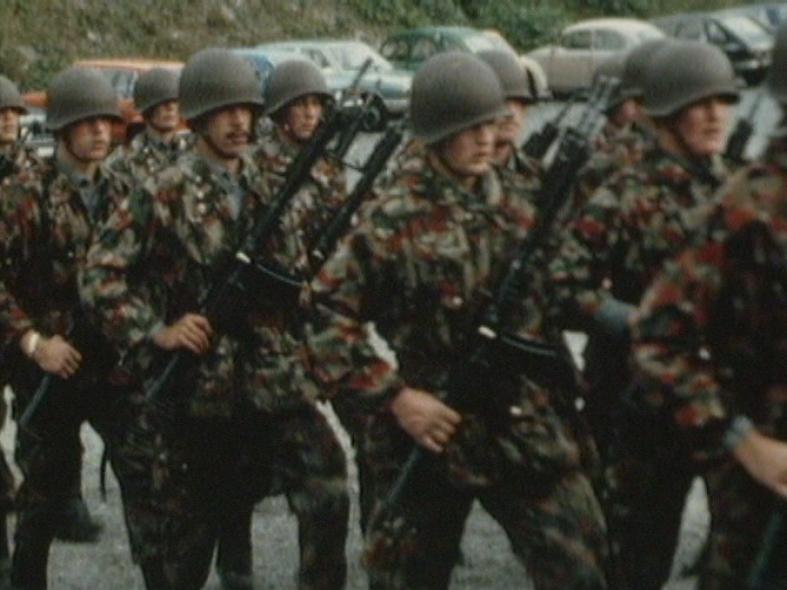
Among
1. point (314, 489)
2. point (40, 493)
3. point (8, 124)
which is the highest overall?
point (314, 489)

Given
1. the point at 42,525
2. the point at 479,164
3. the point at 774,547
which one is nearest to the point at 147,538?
the point at 42,525

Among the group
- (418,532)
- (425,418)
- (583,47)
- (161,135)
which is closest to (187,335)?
(418,532)

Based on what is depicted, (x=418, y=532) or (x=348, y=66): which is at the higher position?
(x=418, y=532)

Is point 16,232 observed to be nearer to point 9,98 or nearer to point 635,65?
point 635,65

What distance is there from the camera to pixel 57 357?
7.23 m

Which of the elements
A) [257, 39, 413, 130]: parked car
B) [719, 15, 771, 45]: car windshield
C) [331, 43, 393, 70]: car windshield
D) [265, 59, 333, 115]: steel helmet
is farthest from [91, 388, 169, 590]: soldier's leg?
[719, 15, 771, 45]: car windshield

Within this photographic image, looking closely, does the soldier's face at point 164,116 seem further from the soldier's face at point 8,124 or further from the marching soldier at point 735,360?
the marching soldier at point 735,360

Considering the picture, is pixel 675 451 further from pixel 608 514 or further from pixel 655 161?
pixel 655 161

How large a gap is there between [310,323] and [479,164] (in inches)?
24.6

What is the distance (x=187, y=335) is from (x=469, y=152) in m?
1.34

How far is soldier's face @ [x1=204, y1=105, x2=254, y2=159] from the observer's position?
22.2ft

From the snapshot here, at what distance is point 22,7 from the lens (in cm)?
3644

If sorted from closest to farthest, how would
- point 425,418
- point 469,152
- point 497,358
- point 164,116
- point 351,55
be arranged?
point 425,418, point 497,358, point 469,152, point 164,116, point 351,55

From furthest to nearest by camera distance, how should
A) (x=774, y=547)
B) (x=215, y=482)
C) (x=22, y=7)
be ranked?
(x=22, y=7)
(x=215, y=482)
(x=774, y=547)
